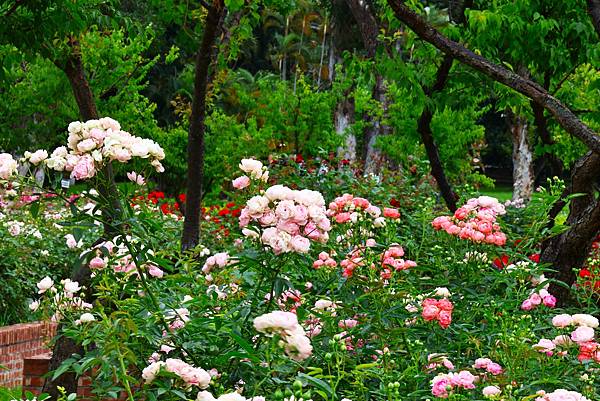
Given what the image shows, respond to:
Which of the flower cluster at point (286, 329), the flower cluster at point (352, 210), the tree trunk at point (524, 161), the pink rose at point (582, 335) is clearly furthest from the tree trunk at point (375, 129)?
the flower cluster at point (286, 329)

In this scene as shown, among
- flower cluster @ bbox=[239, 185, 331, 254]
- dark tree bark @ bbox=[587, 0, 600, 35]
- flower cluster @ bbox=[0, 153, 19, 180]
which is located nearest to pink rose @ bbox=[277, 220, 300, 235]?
flower cluster @ bbox=[239, 185, 331, 254]

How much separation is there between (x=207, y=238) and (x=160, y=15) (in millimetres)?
2772

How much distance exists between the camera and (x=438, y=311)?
348cm

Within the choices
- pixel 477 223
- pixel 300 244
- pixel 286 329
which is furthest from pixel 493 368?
pixel 477 223

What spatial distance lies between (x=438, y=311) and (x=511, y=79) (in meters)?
2.12

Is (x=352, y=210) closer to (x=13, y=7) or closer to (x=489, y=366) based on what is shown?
(x=489, y=366)

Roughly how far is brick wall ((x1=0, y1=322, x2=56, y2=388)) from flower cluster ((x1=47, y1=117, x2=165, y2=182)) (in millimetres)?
4163

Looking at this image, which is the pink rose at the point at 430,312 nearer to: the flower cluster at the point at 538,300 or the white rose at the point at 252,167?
the flower cluster at the point at 538,300

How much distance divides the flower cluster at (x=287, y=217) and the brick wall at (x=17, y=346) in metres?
4.44

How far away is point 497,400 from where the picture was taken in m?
2.69

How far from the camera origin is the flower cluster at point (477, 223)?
403 centimetres

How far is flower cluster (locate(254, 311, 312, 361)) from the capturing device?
2303mm

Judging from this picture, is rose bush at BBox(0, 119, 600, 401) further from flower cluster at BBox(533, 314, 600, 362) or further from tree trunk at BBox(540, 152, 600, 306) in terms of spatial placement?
tree trunk at BBox(540, 152, 600, 306)

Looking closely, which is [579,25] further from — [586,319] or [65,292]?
[65,292]
